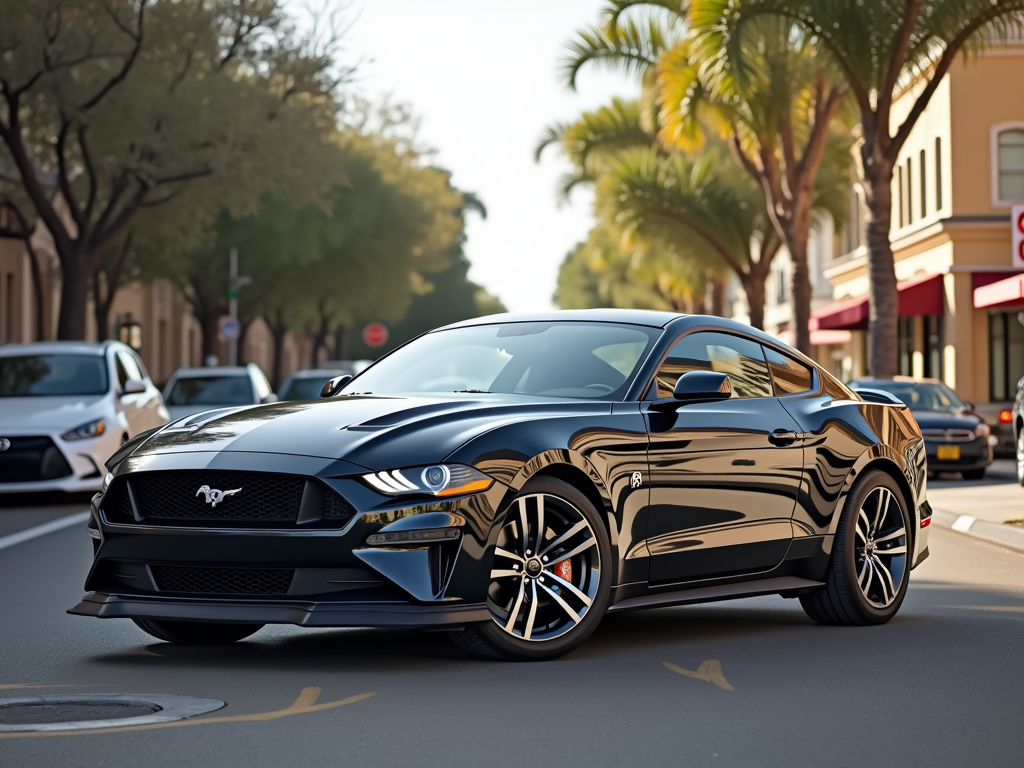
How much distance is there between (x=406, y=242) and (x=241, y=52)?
22.6m

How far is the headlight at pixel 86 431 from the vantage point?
60.4 ft

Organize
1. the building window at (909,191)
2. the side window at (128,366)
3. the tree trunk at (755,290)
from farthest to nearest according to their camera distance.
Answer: the building window at (909,191) → the tree trunk at (755,290) → the side window at (128,366)

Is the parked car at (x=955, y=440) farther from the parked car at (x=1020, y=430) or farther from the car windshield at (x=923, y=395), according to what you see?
the parked car at (x=1020, y=430)

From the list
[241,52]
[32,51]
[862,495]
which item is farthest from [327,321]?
[862,495]

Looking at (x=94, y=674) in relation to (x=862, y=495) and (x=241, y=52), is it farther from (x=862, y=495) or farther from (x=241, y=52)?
(x=241, y=52)

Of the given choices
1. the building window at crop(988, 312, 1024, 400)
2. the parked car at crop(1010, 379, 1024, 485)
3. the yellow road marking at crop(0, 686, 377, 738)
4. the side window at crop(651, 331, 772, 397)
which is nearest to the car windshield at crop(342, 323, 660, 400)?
the side window at crop(651, 331, 772, 397)

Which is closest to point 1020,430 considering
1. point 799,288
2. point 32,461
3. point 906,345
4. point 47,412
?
point 47,412

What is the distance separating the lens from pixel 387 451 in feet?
24.2

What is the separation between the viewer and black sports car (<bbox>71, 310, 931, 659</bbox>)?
287 inches

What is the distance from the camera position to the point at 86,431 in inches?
731

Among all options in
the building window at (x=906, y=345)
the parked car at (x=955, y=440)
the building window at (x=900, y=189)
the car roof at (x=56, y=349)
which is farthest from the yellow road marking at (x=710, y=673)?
the building window at (x=900, y=189)

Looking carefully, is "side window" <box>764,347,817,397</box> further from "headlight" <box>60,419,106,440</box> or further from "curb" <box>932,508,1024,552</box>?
"headlight" <box>60,419,106,440</box>

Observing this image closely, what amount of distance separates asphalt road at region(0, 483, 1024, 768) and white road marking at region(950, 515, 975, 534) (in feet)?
20.0

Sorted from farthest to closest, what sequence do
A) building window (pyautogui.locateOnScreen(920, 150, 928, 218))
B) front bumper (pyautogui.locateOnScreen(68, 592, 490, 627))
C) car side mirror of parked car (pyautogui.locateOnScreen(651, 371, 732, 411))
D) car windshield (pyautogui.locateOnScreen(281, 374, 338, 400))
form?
building window (pyautogui.locateOnScreen(920, 150, 928, 218)) < car windshield (pyautogui.locateOnScreen(281, 374, 338, 400)) < car side mirror of parked car (pyautogui.locateOnScreen(651, 371, 732, 411)) < front bumper (pyautogui.locateOnScreen(68, 592, 490, 627))
